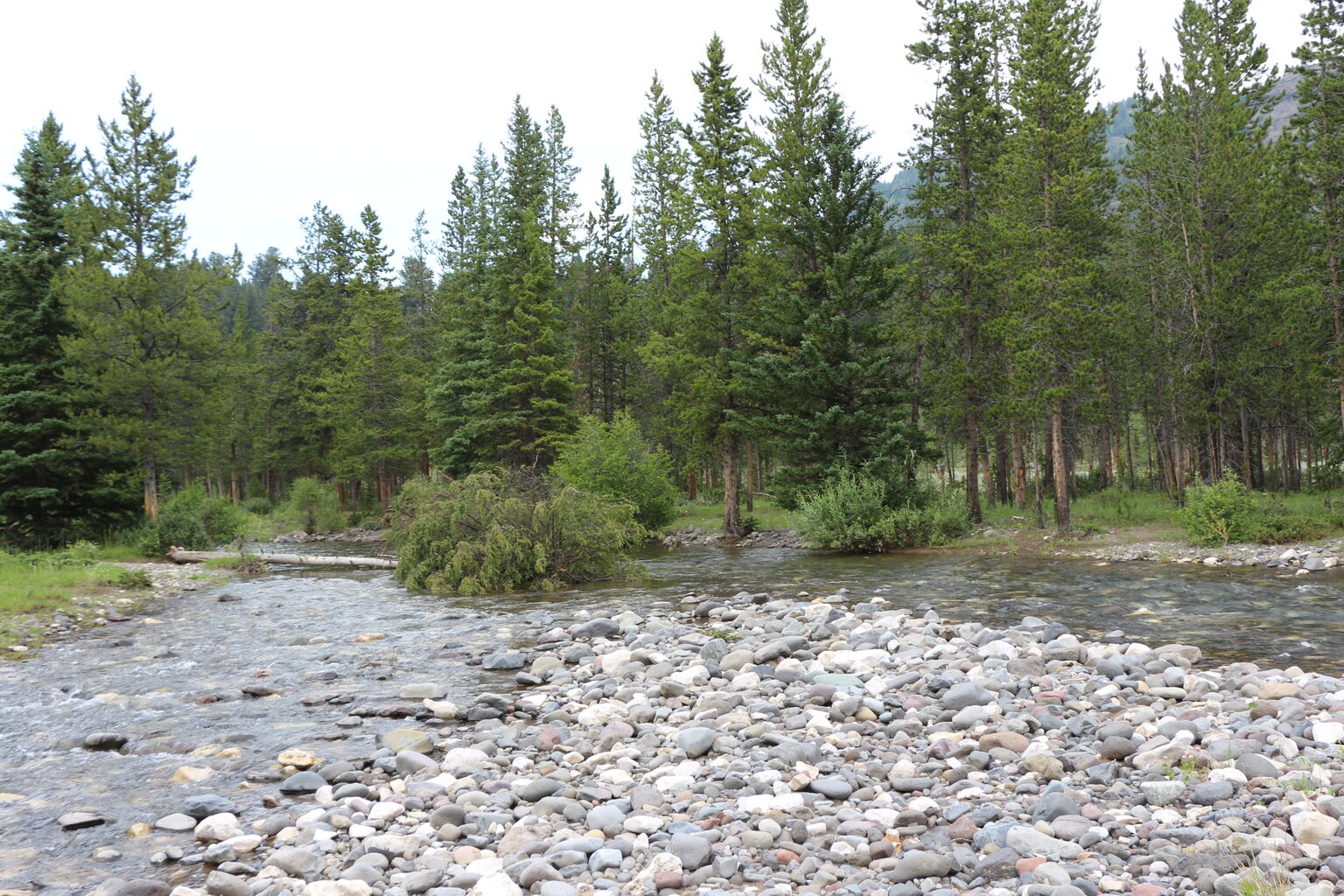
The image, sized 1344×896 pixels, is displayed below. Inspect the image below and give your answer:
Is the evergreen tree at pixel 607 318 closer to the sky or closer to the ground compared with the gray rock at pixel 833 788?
closer to the sky

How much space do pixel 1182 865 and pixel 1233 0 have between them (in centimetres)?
3648

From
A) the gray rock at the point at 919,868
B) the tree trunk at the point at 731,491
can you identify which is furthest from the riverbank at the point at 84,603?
the tree trunk at the point at 731,491

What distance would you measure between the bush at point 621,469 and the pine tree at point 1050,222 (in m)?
13.2

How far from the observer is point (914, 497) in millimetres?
24625

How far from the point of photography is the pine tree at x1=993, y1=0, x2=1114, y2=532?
22781 millimetres

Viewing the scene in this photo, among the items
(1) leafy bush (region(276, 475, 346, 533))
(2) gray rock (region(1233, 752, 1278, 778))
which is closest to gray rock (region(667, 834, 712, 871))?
(2) gray rock (region(1233, 752, 1278, 778))

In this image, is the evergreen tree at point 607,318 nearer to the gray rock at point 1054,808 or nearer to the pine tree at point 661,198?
the pine tree at point 661,198

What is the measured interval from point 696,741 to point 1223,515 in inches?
730

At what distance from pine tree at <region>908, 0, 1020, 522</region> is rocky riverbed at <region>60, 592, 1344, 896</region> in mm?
18978

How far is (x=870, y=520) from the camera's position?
75.9 feet

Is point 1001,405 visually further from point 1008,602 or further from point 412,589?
point 412,589

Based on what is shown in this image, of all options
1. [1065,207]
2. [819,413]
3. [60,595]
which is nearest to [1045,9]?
[1065,207]

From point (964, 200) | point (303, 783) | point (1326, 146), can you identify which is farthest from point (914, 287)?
point (303, 783)

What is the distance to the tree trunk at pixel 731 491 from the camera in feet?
100
